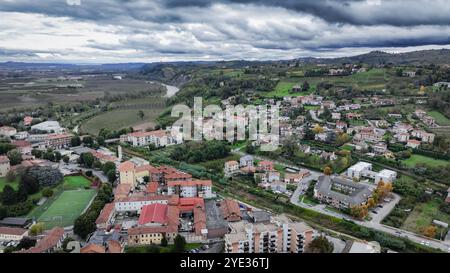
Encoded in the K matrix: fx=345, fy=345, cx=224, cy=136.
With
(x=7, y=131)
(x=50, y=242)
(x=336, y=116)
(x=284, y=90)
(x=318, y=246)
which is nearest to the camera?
(x=318, y=246)

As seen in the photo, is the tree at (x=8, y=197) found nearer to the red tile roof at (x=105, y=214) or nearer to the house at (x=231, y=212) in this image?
the red tile roof at (x=105, y=214)

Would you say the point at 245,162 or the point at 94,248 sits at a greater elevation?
the point at 245,162

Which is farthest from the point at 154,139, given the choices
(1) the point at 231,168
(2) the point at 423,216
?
(2) the point at 423,216

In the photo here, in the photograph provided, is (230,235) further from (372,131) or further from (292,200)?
(372,131)

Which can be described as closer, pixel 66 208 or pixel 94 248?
pixel 94 248

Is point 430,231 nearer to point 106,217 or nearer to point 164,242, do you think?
point 164,242

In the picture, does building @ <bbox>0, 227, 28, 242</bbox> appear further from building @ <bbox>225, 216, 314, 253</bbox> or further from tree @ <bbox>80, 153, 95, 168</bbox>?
tree @ <bbox>80, 153, 95, 168</bbox>
